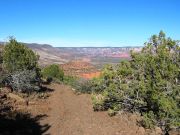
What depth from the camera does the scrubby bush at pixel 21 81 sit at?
30.8m

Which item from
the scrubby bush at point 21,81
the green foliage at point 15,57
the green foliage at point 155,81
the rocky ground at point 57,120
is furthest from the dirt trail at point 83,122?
the green foliage at point 15,57

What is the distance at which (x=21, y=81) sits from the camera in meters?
30.8

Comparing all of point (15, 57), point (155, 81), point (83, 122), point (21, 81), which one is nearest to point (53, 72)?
point (15, 57)

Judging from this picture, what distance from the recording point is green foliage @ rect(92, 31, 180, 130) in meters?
14.7

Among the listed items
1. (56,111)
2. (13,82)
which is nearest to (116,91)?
(56,111)

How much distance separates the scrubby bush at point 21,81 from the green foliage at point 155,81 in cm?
1373

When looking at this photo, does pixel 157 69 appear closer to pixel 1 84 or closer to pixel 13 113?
pixel 13 113

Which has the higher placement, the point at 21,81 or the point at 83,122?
the point at 21,81

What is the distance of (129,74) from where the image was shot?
731 inches

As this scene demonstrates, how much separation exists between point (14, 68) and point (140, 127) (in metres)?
18.5

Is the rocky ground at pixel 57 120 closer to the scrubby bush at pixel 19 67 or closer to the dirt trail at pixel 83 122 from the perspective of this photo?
the dirt trail at pixel 83 122

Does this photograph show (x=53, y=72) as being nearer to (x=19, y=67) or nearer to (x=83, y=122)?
(x=19, y=67)

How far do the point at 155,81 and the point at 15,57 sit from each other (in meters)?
21.2

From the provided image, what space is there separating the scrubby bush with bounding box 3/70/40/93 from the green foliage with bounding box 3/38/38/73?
1.38 meters
